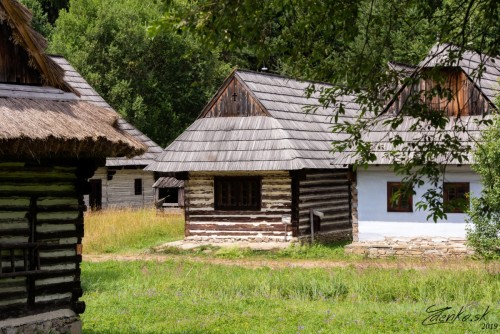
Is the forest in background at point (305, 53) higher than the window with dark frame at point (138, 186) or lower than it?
higher

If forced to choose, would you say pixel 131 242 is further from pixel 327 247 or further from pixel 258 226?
pixel 327 247

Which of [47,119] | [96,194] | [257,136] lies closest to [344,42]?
[47,119]

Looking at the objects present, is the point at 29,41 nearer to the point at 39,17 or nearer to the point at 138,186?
the point at 138,186

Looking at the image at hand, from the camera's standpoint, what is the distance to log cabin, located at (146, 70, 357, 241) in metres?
20.8

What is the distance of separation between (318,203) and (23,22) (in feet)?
44.9

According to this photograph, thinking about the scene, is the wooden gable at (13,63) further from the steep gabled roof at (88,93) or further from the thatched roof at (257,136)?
the steep gabled roof at (88,93)

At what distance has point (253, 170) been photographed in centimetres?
2044

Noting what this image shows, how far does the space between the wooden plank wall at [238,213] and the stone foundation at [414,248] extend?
2.40 metres

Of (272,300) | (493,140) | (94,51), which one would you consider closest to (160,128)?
(94,51)

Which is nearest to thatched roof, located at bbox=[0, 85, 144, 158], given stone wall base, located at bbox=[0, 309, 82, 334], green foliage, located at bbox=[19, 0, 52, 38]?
stone wall base, located at bbox=[0, 309, 82, 334]

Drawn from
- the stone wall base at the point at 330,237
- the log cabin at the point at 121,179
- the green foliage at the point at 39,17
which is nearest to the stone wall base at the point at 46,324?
the stone wall base at the point at 330,237

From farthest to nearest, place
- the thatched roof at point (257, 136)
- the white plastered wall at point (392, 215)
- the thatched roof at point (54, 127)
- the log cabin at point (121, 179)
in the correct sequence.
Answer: the log cabin at point (121, 179), the thatched roof at point (257, 136), the white plastered wall at point (392, 215), the thatched roof at point (54, 127)

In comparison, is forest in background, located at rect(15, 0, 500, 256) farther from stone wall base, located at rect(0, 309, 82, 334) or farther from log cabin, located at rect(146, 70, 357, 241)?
stone wall base, located at rect(0, 309, 82, 334)

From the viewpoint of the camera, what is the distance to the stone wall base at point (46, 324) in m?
9.10
